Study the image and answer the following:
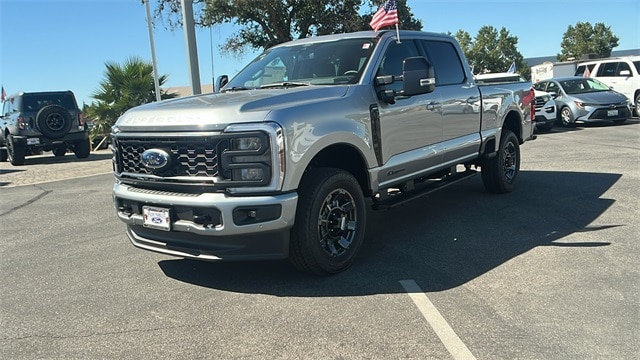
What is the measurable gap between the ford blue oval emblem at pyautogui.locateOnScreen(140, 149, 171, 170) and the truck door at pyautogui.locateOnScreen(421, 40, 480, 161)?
313 centimetres

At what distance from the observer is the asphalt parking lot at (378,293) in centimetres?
318

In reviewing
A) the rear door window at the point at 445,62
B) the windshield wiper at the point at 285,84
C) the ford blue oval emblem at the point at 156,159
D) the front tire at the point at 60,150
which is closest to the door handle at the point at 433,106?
the rear door window at the point at 445,62

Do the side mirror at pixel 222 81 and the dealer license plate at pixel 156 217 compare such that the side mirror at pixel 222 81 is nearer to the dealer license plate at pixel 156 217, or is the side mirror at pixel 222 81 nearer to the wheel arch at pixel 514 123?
the dealer license plate at pixel 156 217

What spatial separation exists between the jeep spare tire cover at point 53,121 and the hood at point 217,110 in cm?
1166

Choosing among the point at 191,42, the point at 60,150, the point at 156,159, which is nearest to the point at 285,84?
the point at 156,159

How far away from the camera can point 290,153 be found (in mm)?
3762

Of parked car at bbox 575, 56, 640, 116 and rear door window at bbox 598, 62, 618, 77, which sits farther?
rear door window at bbox 598, 62, 618, 77

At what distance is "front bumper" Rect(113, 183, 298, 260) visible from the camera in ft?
12.1

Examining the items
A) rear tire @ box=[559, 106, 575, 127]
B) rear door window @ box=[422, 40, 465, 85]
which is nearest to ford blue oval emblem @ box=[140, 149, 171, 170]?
rear door window @ box=[422, 40, 465, 85]

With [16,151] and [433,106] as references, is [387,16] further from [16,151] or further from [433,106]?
[16,151]

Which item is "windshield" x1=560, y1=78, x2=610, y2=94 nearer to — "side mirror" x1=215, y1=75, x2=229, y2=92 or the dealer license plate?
"side mirror" x1=215, y1=75, x2=229, y2=92

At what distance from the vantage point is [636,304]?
3.58 meters

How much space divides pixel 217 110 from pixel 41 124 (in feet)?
41.8

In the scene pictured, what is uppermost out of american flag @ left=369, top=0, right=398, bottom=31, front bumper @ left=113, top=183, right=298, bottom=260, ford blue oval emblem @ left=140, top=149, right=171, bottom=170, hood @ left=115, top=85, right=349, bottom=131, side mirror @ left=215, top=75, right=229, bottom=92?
american flag @ left=369, top=0, right=398, bottom=31
